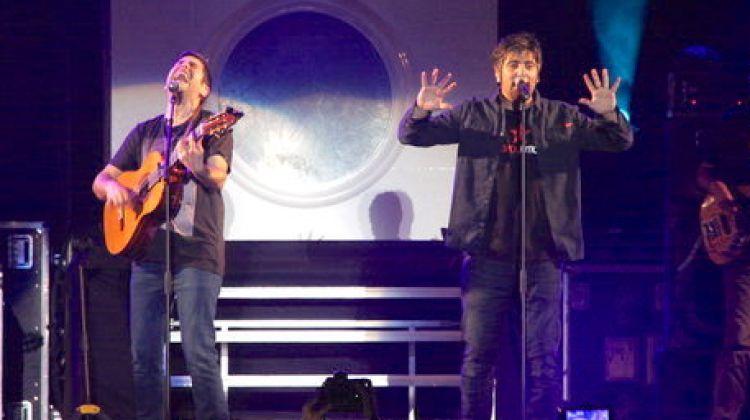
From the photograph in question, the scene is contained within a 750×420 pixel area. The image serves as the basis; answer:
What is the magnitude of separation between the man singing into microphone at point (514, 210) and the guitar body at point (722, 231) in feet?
2.62

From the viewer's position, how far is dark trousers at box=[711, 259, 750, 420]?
506 cm

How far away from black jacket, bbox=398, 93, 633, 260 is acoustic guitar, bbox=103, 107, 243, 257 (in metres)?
0.89

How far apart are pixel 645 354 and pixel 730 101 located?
145cm

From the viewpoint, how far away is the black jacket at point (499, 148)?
4.58 m

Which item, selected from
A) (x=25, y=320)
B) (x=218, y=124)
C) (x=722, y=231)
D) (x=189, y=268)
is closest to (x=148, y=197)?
(x=189, y=268)

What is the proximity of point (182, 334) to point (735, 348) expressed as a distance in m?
2.74

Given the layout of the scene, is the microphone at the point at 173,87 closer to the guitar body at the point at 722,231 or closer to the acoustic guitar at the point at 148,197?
the acoustic guitar at the point at 148,197

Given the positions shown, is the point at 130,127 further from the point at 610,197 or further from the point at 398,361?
the point at 610,197

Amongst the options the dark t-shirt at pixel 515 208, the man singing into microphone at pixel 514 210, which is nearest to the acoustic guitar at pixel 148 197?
the man singing into microphone at pixel 514 210

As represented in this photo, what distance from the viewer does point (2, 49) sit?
19.5 ft

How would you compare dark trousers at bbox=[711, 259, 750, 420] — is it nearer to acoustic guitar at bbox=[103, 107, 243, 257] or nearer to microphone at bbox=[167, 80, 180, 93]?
acoustic guitar at bbox=[103, 107, 243, 257]

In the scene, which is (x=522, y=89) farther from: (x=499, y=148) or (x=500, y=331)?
(x=500, y=331)

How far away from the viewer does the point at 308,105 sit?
19.4 feet

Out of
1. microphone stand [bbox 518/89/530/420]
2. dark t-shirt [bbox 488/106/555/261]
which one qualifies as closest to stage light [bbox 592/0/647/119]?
dark t-shirt [bbox 488/106/555/261]
